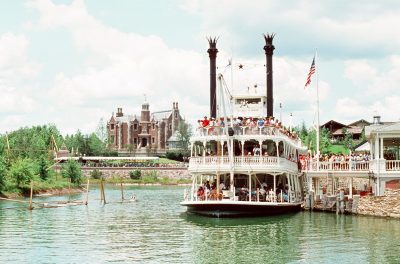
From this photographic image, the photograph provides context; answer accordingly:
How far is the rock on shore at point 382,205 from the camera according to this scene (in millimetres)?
36125

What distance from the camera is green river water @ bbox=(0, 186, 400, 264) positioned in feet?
82.2

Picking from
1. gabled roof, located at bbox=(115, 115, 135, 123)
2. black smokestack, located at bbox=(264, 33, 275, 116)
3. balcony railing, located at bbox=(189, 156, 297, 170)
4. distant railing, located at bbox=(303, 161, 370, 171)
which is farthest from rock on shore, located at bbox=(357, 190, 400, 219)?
gabled roof, located at bbox=(115, 115, 135, 123)

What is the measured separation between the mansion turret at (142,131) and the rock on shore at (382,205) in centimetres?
12218

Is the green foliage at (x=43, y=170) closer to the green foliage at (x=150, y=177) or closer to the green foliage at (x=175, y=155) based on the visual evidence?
the green foliage at (x=150, y=177)

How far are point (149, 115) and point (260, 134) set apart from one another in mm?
127753

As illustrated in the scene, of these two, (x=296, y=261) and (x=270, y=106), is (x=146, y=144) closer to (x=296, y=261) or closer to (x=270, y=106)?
(x=270, y=106)

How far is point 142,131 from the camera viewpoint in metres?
164

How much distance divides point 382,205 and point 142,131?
129m

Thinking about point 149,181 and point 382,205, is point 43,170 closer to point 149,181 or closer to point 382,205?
point 149,181

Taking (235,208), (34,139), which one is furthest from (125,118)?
(235,208)

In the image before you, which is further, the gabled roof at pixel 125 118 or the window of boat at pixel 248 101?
the gabled roof at pixel 125 118

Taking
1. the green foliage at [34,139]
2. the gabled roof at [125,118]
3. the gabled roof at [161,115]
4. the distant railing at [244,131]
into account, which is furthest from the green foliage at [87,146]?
the distant railing at [244,131]

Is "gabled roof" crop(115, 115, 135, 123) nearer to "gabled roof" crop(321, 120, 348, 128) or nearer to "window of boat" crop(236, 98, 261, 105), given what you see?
"gabled roof" crop(321, 120, 348, 128)

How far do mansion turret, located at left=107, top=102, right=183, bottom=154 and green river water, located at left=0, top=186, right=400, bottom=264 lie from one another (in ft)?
393
